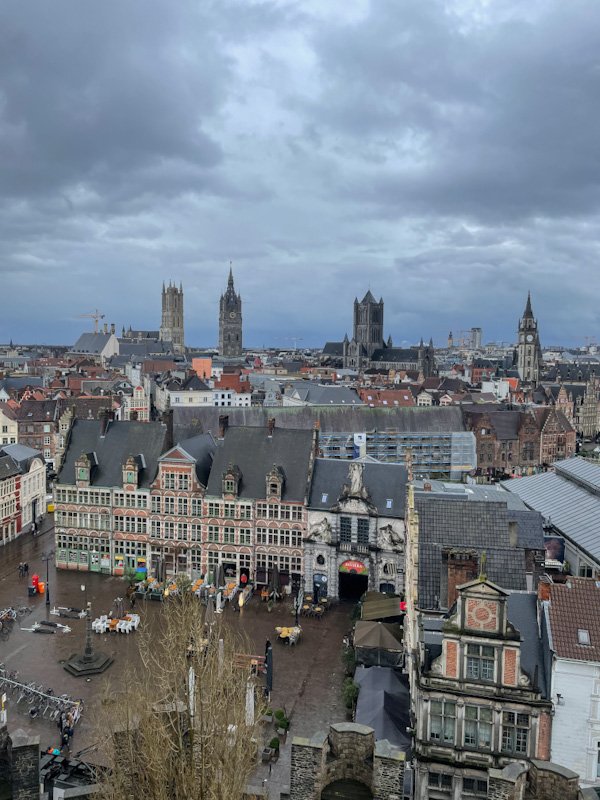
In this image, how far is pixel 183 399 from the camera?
146 metres

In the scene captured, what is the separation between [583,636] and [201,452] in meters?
41.9

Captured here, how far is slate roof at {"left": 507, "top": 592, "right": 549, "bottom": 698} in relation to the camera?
93.9 feet

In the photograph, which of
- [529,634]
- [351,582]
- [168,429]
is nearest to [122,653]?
[351,582]

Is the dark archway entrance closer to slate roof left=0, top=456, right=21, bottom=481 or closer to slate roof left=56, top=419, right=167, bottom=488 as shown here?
slate roof left=56, top=419, right=167, bottom=488

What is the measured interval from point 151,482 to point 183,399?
85605 millimetres

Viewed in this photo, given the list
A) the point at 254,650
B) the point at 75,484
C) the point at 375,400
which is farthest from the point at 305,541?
the point at 375,400

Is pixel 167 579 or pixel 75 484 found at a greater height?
pixel 75 484

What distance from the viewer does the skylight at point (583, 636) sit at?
28.1 m

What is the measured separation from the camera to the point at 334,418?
102 meters

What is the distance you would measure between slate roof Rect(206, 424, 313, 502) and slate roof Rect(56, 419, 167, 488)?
622 cm

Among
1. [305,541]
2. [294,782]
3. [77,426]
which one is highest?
[77,426]

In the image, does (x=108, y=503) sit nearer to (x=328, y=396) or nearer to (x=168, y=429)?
(x=168, y=429)

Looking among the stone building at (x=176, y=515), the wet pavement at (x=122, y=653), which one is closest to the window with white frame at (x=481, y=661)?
the wet pavement at (x=122, y=653)

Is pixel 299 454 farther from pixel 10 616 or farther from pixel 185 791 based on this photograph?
pixel 185 791
